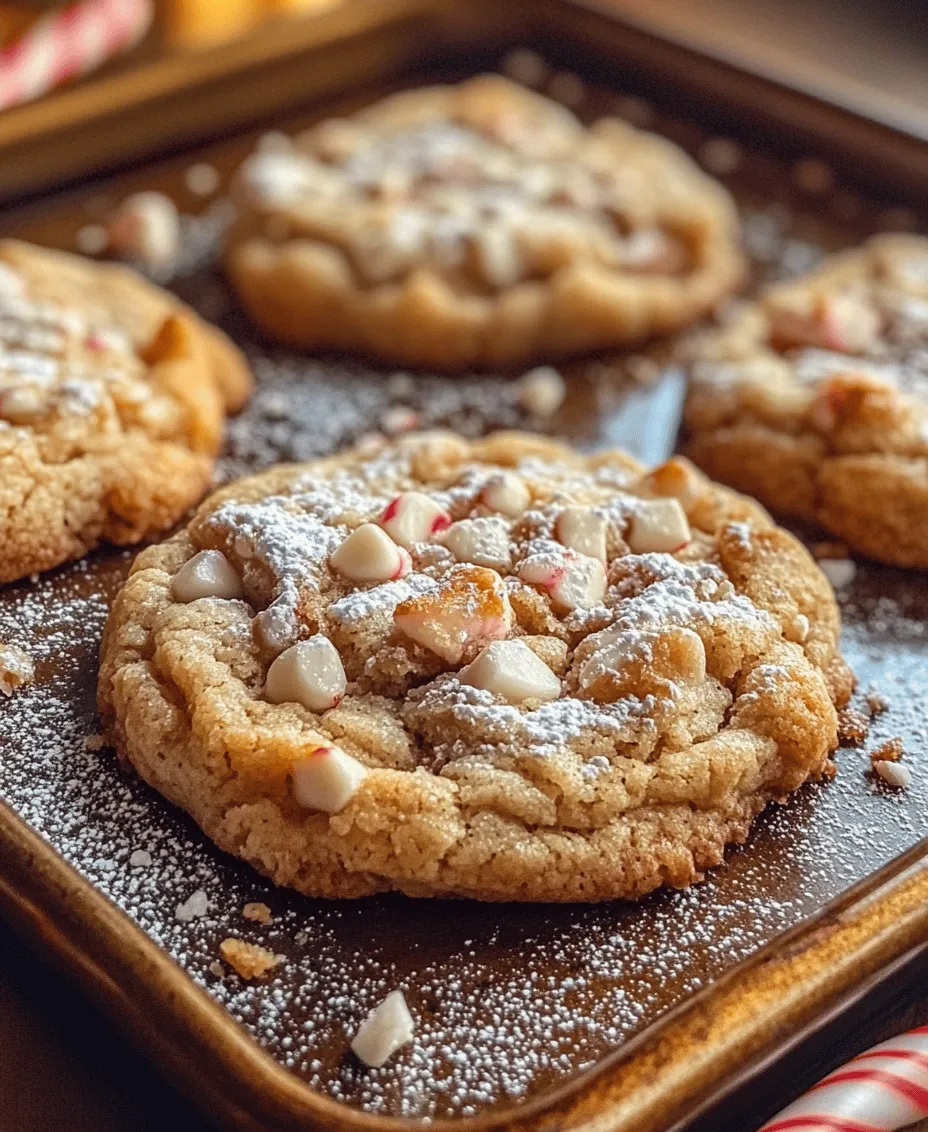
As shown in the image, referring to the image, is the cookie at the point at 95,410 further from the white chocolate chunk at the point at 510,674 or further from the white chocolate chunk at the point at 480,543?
the white chocolate chunk at the point at 510,674

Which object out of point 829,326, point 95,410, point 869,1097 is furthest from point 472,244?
point 869,1097

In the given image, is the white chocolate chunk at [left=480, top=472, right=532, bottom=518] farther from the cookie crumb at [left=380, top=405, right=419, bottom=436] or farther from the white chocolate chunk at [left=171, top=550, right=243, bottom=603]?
the cookie crumb at [left=380, top=405, right=419, bottom=436]

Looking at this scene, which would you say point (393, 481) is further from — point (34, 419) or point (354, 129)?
point (354, 129)

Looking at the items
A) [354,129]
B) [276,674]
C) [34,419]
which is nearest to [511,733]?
[276,674]

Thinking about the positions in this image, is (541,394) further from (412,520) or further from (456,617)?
(456,617)

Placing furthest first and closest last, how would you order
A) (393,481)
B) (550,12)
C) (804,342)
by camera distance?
(550,12), (804,342), (393,481)

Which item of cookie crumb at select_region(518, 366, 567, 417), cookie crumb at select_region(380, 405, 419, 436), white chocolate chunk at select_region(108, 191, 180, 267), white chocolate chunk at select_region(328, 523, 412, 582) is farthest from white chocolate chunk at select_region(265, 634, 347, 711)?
white chocolate chunk at select_region(108, 191, 180, 267)

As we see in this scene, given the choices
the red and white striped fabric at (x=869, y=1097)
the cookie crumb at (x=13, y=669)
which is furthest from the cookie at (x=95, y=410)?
the red and white striped fabric at (x=869, y=1097)
